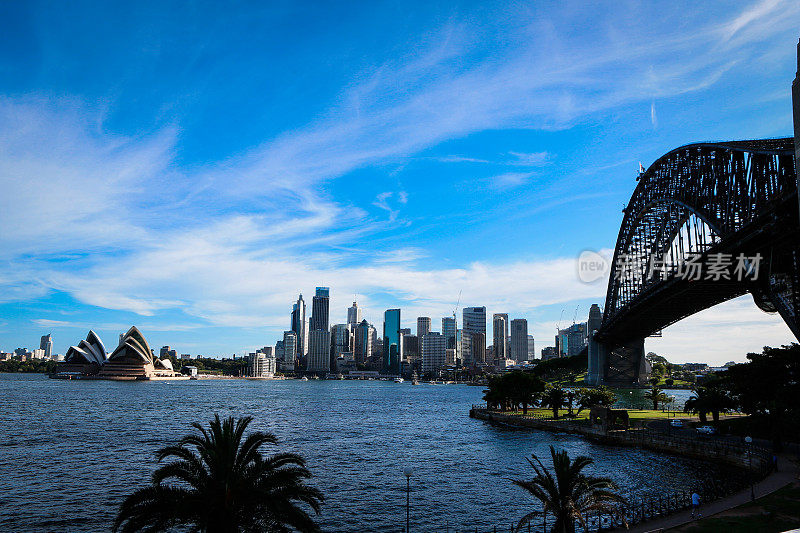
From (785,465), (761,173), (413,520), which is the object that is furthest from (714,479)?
(761,173)

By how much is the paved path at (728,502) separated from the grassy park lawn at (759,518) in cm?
104

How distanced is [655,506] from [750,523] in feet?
38.1

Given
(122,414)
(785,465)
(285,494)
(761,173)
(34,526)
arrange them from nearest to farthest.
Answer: (285,494)
(34,526)
(785,465)
(761,173)
(122,414)

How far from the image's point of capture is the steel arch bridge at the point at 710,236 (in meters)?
61.3

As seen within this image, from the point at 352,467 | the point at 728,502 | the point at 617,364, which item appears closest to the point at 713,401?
the point at 728,502

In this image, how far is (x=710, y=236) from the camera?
85.2 metres

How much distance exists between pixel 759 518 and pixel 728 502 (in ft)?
19.7

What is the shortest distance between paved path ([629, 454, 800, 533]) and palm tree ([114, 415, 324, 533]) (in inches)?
742

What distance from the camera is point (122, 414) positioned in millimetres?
108062

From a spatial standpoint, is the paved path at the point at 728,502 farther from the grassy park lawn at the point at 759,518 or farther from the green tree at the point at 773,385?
the green tree at the point at 773,385

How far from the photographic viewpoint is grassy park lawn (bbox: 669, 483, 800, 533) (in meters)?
27.3

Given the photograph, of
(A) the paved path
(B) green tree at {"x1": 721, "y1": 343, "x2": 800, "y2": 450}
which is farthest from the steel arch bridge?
(A) the paved path

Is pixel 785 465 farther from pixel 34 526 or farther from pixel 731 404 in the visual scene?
pixel 34 526

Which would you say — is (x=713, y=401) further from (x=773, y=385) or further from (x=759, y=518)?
(x=759, y=518)
